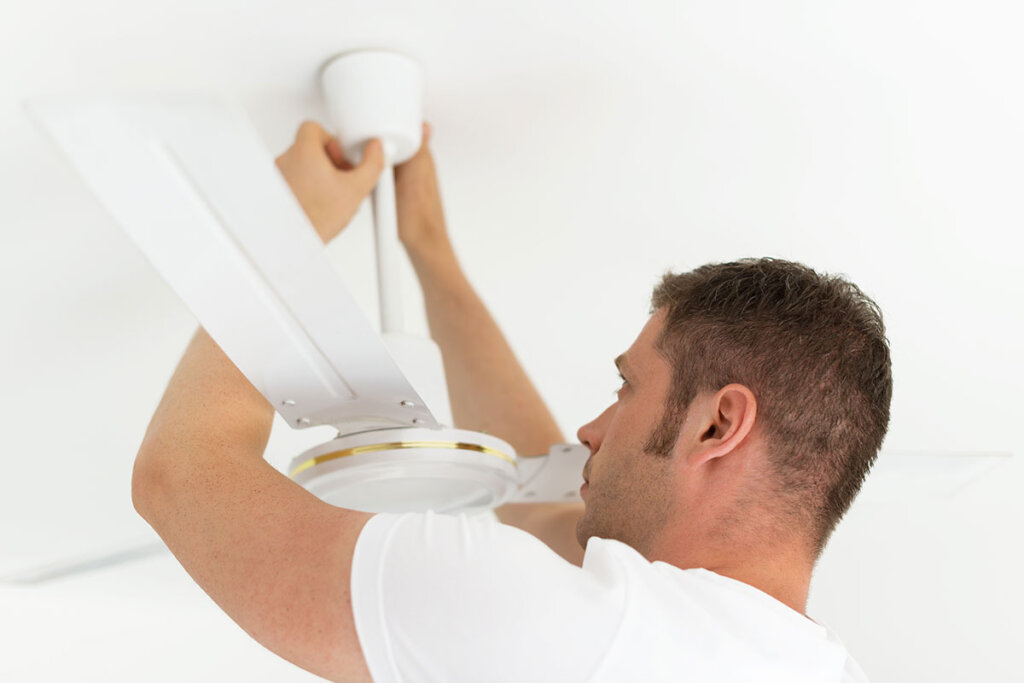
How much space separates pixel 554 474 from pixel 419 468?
0.81 ft

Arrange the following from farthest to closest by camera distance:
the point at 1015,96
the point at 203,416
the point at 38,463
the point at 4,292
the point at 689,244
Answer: the point at 38,463, the point at 689,244, the point at 4,292, the point at 1015,96, the point at 203,416

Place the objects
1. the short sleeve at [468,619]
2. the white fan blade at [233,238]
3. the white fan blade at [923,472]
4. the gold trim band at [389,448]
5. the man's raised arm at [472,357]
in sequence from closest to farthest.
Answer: the white fan blade at [233,238] < the short sleeve at [468,619] < the gold trim band at [389,448] < the white fan blade at [923,472] < the man's raised arm at [472,357]

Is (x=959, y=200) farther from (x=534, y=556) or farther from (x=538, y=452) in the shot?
(x=534, y=556)

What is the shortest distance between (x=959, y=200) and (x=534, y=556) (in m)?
0.90

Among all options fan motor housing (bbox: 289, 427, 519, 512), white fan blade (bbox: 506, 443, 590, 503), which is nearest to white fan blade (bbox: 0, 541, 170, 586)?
fan motor housing (bbox: 289, 427, 519, 512)

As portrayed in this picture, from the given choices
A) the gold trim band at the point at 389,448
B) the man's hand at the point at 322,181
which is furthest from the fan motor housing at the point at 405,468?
the man's hand at the point at 322,181

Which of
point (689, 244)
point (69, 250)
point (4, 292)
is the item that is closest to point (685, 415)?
point (689, 244)

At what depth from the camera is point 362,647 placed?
84cm

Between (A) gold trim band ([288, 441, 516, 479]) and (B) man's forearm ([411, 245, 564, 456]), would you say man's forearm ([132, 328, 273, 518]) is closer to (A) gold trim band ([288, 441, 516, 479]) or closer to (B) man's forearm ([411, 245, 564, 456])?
(A) gold trim band ([288, 441, 516, 479])

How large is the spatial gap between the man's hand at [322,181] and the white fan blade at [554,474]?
320mm

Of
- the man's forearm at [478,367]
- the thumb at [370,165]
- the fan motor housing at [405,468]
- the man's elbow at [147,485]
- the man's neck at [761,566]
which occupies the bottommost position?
the man's neck at [761,566]

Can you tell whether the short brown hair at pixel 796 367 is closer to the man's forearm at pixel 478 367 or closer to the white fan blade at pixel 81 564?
the man's forearm at pixel 478 367

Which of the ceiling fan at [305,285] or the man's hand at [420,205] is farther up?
the man's hand at [420,205]

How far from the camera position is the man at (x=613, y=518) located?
2.78ft
